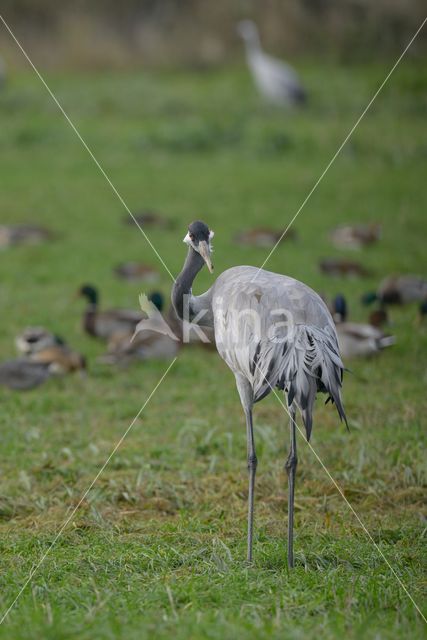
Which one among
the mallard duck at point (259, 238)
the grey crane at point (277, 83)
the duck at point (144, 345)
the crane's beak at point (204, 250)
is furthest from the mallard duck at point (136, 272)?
the grey crane at point (277, 83)

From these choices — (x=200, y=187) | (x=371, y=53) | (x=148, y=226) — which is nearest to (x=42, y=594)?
(x=148, y=226)

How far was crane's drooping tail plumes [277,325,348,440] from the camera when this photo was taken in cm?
448

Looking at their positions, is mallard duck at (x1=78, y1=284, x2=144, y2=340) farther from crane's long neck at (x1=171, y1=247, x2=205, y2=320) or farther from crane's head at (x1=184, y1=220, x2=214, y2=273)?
crane's head at (x1=184, y1=220, x2=214, y2=273)

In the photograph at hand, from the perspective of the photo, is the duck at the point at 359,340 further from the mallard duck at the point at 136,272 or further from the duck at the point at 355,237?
the duck at the point at 355,237

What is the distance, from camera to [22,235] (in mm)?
12164

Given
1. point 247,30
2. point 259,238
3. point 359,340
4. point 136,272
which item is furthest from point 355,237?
point 247,30

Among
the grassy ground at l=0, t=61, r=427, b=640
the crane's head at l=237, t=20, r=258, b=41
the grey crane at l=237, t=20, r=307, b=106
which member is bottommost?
the grassy ground at l=0, t=61, r=427, b=640

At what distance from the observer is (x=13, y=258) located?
1162cm

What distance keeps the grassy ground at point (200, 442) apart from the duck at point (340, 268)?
7.5 inches

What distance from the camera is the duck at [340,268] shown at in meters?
10.8

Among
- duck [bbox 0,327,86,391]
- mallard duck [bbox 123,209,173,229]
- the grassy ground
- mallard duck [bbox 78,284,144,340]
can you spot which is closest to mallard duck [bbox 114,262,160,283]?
the grassy ground

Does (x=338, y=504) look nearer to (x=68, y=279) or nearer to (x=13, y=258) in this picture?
(x=68, y=279)

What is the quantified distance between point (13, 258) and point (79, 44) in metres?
12.7

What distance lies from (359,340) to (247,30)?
14657 mm
